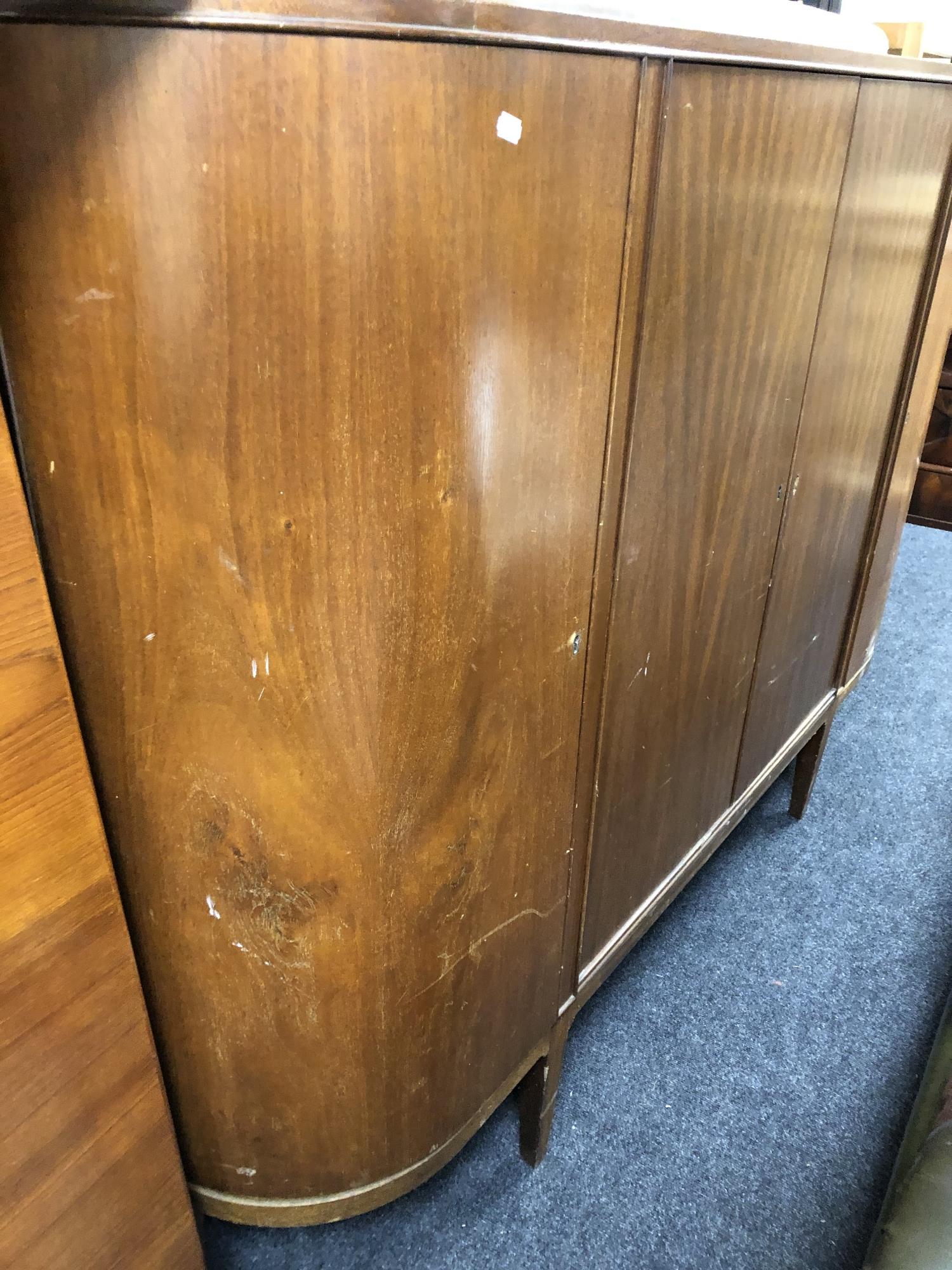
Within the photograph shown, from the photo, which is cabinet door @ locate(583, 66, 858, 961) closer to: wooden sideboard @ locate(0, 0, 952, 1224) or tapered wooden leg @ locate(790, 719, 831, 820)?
wooden sideboard @ locate(0, 0, 952, 1224)

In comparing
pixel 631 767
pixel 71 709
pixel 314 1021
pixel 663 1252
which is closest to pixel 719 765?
pixel 631 767

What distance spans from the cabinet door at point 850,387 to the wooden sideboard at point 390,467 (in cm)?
1

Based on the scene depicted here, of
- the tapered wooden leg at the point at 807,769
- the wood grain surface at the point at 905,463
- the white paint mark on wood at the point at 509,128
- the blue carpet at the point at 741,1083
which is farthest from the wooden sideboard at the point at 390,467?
the tapered wooden leg at the point at 807,769

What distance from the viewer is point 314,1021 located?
2.60ft

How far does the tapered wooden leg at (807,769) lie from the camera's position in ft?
5.60

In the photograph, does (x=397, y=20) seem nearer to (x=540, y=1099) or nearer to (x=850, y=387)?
(x=850, y=387)

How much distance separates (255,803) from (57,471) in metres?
0.27

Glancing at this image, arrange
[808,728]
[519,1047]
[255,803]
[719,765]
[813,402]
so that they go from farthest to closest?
[808,728] < [719,765] < [813,402] < [519,1047] < [255,803]

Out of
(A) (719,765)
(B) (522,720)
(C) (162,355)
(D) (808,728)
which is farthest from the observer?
(D) (808,728)

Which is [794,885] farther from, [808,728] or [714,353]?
[714,353]

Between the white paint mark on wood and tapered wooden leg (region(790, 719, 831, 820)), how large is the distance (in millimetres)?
1331

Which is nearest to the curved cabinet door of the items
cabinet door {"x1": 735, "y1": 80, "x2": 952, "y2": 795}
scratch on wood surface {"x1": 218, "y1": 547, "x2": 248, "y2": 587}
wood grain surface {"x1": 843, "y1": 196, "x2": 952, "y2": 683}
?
scratch on wood surface {"x1": 218, "y1": 547, "x2": 248, "y2": 587}

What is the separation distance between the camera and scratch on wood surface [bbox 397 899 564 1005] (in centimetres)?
82

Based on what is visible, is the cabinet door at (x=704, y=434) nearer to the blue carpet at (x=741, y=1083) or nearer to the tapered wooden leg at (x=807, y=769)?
the blue carpet at (x=741, y=1083)
